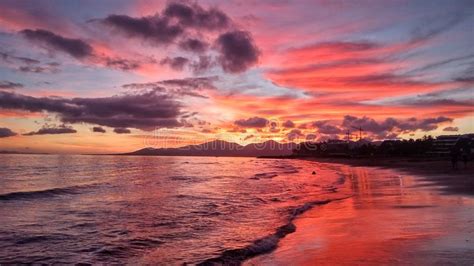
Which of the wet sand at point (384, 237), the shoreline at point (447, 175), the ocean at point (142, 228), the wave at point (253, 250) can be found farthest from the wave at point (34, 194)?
the shoreline at point (447, 175)

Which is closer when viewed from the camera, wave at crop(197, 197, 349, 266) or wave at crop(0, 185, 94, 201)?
wave at crop(197, 197, 349, 266)

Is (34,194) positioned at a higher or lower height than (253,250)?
higher

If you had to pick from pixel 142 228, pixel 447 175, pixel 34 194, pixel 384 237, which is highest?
pixel 447 175

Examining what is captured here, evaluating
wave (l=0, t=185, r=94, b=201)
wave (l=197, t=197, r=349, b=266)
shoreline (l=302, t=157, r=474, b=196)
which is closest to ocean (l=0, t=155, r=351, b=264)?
wave (l=197, t=197, r=349, b=266)

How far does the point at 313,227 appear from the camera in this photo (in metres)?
16.4

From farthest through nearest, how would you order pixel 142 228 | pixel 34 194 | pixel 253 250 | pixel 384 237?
pixel 34 194
pixel 142 228
pixel 384 237
pixel 253 250

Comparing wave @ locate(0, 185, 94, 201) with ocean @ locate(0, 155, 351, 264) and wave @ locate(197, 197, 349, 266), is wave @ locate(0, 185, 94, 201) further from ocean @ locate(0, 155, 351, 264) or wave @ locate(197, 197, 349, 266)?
wave @ locate(197, 197, 349, 266)

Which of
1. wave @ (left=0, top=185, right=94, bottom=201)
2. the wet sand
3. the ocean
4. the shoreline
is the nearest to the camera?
the wet sand

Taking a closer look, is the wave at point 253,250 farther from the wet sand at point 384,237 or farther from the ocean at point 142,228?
the wet sand at point 384,237

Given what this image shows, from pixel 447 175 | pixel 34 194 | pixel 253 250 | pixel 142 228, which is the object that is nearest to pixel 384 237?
pixel 253 250

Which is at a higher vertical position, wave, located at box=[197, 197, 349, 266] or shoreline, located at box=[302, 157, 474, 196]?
shoreline, located at box=[302, 157, 474, 196]

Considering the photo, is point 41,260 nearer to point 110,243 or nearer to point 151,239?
point 110,243

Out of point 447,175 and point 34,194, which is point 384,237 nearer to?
point 34,194

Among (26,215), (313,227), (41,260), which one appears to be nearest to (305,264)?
(313,227)
